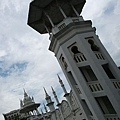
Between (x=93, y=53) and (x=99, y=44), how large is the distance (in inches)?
42.6

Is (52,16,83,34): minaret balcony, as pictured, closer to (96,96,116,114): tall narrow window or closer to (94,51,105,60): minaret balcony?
(94,51,105,60): minaret balcony

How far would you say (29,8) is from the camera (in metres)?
11.4

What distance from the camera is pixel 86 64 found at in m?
9.88

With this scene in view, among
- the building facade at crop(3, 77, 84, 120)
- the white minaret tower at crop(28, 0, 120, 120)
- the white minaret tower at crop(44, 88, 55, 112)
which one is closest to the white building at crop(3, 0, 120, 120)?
the white minaret tower at crop(28, 0, 120, 120)

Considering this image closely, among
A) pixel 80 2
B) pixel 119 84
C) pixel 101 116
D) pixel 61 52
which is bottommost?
pixel 101 116

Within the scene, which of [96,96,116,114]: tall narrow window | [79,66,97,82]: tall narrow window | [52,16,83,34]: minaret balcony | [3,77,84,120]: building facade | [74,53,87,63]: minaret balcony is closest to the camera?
[96,96,116,114]: tall narrow window

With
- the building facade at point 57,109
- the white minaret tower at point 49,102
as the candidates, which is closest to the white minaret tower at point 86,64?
the building facade at point 57,109

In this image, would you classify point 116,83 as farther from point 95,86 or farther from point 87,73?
point 87,73

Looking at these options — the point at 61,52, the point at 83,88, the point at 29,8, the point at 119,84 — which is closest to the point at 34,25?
the point at 29,8

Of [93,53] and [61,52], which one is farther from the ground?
[61,52]

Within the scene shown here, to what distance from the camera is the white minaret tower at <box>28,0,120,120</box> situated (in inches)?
355

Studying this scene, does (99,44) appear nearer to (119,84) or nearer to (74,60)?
(74,60)

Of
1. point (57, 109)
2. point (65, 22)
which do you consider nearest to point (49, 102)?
point (57, 109)

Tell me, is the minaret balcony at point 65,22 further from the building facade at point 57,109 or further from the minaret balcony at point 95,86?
the building facade at point 57,109
